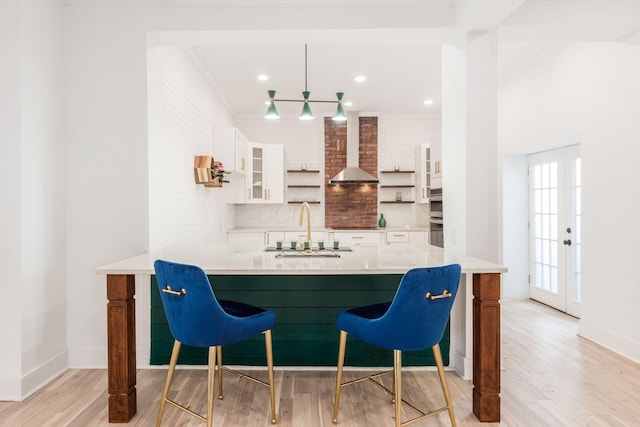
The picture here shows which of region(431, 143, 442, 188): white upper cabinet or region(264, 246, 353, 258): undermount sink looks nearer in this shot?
region(264, 246, 353, 258): undermount sink

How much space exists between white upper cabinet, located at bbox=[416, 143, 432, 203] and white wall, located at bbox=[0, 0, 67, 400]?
15.9 ft

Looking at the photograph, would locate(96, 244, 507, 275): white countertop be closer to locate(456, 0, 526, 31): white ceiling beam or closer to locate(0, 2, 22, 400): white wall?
locate(0, 2, 22, 400): white wall

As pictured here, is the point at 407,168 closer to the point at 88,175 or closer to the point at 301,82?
the point at 301,82

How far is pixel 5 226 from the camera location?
2.55 metres

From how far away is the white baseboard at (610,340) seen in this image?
3.24 m

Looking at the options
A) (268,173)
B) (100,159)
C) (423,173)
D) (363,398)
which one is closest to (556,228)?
(423,173)

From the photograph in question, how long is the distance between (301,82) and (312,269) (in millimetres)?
3510

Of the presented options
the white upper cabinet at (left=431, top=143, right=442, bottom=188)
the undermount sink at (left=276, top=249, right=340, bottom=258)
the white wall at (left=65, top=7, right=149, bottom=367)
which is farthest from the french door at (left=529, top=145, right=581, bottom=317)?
the white wall at (left=65, top=7, right=149, bottom=367)

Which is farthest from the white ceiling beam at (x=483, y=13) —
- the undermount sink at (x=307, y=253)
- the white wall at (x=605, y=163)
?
the undermount sink at (x=307, y=253)

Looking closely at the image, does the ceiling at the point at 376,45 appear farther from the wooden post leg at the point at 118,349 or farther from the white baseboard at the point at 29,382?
the white baseboard at the point at 29,382

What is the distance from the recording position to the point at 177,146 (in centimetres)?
377

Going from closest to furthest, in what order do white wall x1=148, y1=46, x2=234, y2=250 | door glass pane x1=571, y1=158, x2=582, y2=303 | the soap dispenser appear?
white wall x1=148, y1=46, x2=234, y2=250 < door glass pane x1=571, y1=158, x2=582, y2=303 < the soap dispenser

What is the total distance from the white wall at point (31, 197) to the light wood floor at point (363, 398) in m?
0.25

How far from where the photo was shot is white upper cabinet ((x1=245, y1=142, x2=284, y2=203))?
20.9ft
